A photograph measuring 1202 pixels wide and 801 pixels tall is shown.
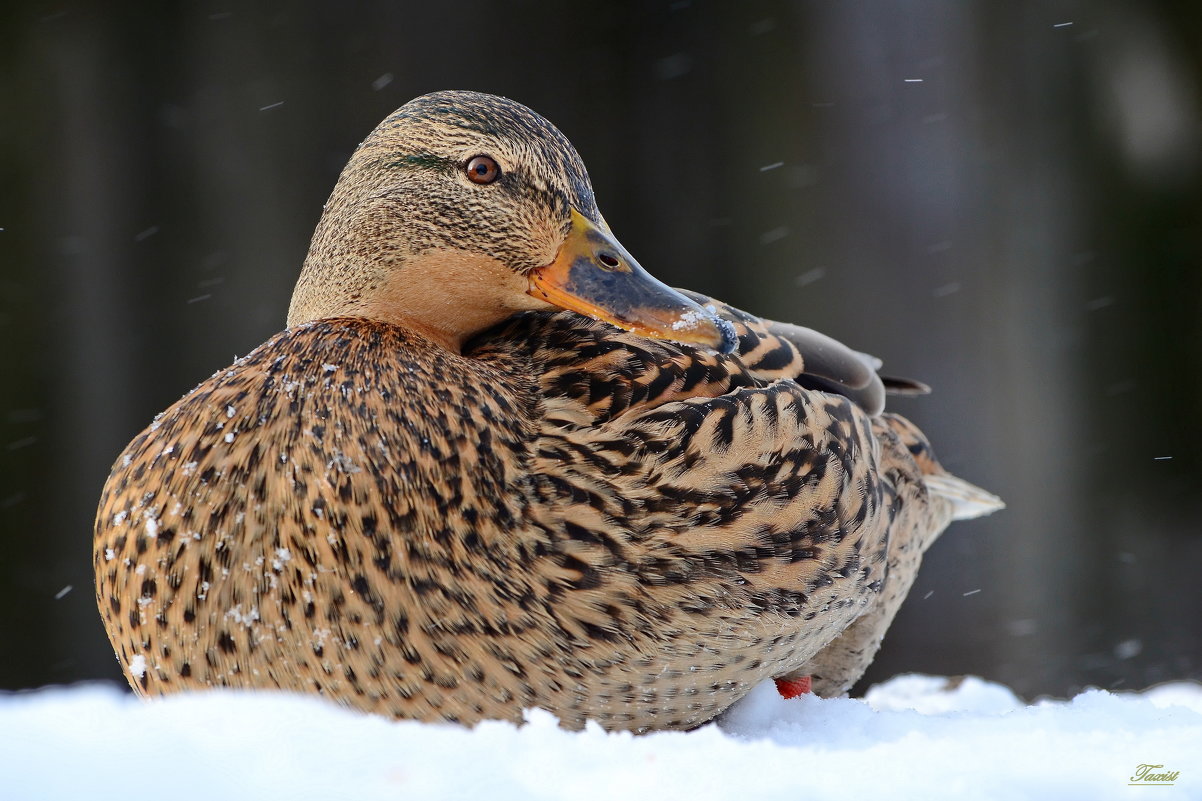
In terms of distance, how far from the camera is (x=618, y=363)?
127cm

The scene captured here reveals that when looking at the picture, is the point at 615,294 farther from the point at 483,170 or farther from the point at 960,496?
the point at 960,496

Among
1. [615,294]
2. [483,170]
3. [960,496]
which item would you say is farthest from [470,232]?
[960,496]

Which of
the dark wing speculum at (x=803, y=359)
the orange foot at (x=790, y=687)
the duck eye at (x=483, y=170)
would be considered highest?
the duck eye at (x=483, y=170)

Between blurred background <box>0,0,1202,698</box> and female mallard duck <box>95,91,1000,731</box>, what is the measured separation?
176cm

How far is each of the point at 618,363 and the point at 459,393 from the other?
213 mm

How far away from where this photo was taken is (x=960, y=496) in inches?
76.4

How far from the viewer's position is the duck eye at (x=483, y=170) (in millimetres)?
1278

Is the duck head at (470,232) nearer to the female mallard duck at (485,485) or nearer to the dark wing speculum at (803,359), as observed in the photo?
the female mallard duck at (485,485)

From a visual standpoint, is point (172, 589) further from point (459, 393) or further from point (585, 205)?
point (585, 205)

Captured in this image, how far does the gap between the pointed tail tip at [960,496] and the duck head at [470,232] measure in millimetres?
826

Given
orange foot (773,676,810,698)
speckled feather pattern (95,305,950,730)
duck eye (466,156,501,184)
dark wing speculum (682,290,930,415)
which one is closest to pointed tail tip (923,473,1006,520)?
dark wing speculum (682,290,930,415)

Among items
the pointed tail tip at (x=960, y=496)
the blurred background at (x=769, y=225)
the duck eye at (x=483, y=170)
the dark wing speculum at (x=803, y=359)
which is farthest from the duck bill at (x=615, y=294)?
the blurred background at (x=769, y=225)

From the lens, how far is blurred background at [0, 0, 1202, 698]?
3.06 m

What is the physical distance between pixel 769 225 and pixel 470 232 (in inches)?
78.7
